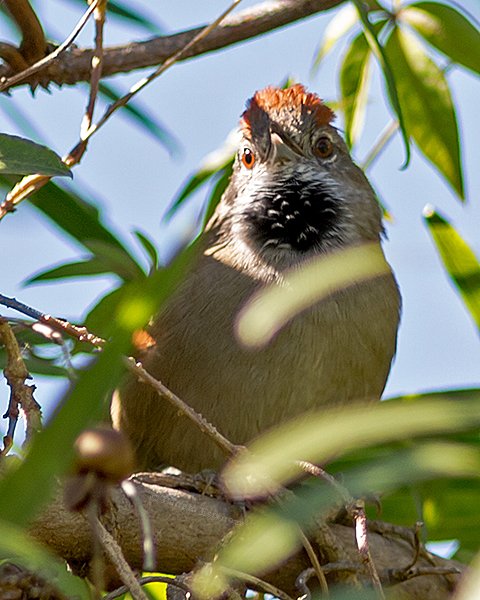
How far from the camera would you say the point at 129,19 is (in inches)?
126

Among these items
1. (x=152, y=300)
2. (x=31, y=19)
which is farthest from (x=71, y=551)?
(x=31, y=19)

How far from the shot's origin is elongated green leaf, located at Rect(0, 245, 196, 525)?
103cm

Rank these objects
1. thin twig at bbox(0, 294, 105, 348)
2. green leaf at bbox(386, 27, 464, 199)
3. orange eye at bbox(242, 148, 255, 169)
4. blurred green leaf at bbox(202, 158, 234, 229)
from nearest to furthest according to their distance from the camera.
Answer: thin twig at bbox(0, 294, 105, 348)
green leaf at bbox(386, 27, 464, 199)
blurred green leaf at bbox(202, 158, 234, 229)
orange eye at bbox(242, 148, 255, 169)

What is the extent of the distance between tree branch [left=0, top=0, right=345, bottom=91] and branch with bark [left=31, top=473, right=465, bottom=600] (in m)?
1.08

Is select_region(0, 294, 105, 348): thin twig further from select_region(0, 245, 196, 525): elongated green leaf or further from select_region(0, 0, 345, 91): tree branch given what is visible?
select_region(0, 0, 345, 91): tree branch

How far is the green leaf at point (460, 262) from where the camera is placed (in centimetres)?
285

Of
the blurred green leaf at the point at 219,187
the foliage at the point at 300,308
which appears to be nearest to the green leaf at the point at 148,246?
the foliage at the point at 300,308

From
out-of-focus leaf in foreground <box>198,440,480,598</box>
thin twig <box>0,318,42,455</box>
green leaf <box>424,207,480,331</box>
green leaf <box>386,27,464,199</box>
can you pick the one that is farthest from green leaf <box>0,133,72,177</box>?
green leaf <box>386,27,464,199</box>

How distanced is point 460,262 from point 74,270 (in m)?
1.05

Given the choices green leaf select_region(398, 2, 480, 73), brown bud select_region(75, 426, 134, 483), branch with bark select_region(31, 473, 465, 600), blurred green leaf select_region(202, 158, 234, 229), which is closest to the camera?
brown bud select_region(75, 426, 134, 483)

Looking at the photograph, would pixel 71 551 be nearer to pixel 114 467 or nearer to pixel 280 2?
pixel 114 467

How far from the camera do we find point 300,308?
2643mm

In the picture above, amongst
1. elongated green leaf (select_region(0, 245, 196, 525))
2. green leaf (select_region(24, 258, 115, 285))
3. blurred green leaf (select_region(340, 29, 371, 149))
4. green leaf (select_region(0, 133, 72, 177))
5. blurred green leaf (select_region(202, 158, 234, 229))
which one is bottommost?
elongated green leaf (select_region(0, 245, 196, 525))

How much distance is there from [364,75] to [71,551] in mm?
1982
